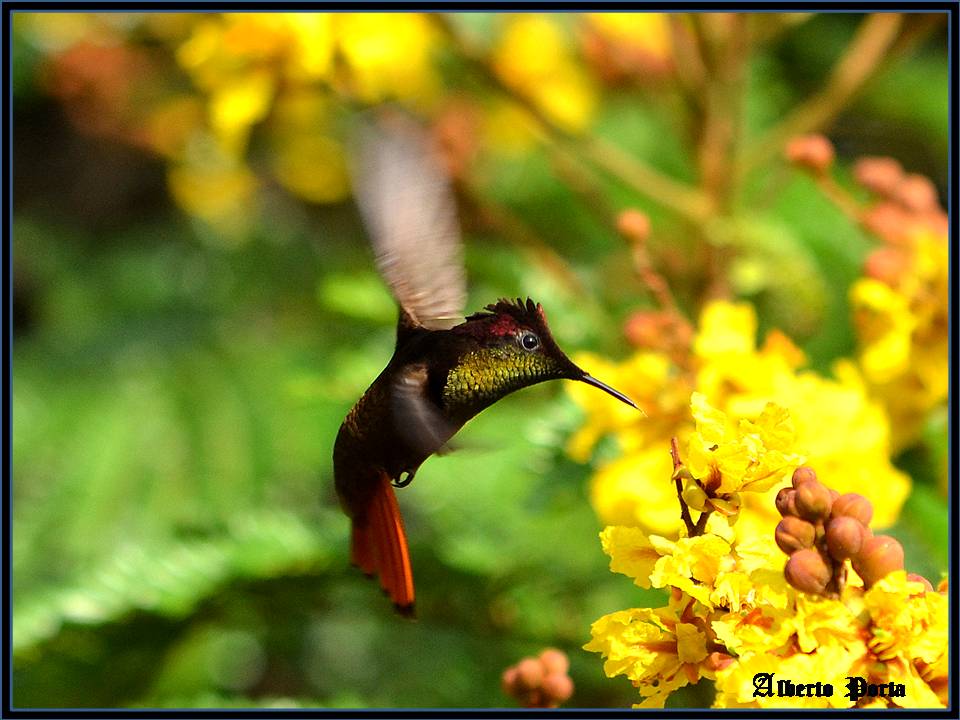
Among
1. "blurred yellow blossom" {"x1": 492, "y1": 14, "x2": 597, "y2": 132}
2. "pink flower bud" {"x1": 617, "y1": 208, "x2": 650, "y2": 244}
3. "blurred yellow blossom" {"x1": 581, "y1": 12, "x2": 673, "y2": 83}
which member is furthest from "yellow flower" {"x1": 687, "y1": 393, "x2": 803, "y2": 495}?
"blurred yellow blossom" {"x1": 492, "y1": 14, "x2": 597, "y2": 132}

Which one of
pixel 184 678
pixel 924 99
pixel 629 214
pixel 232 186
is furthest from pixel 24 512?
pixel 924 99

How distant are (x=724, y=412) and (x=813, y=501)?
1.17ft

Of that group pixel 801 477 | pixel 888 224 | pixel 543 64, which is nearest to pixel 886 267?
pixel 888 224

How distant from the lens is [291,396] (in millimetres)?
1805

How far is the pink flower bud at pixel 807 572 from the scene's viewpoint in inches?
25.4

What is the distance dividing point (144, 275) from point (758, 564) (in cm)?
198

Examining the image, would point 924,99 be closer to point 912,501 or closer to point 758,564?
point 912,501

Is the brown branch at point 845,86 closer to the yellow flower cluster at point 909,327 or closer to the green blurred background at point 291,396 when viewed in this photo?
the green blurred background at point 291,396

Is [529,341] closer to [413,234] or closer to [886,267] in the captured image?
[413,234]

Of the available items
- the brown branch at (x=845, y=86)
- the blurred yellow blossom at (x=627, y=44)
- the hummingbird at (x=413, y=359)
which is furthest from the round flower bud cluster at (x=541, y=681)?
the blurred yellow blossom at (x=627, y=44)

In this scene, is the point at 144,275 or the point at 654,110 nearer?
the point at 654,110

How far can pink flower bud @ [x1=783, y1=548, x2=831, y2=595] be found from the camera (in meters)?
0.65

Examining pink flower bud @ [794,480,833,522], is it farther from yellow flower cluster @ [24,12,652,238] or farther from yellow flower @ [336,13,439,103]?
yellow flower cluster @ [24,12,652,238]

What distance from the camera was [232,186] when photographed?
8.03 feet
